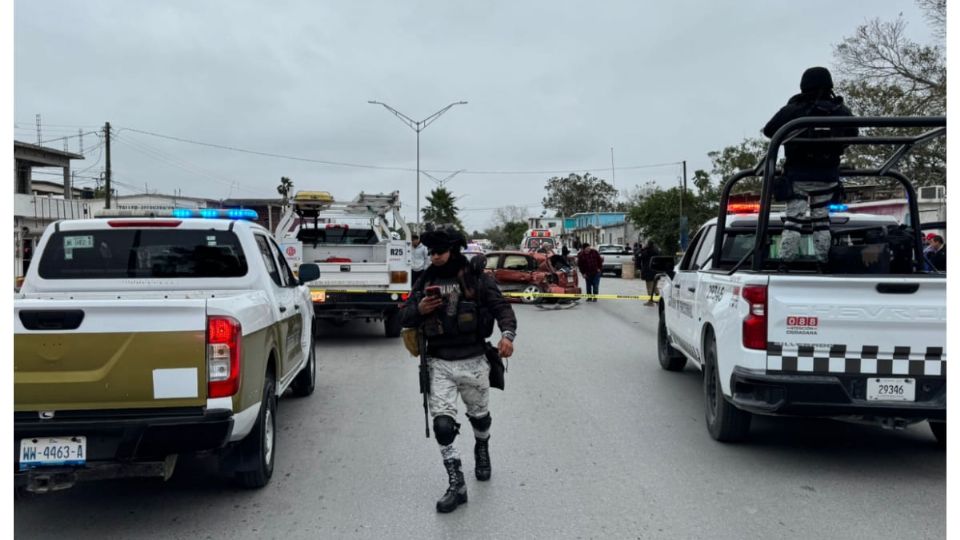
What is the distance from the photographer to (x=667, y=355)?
9.70 metres

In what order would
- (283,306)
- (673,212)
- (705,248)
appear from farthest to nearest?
(673,212) → (705,248) → (283,306)

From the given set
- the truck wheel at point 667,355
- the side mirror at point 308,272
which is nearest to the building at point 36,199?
the side mirror at point 308,272

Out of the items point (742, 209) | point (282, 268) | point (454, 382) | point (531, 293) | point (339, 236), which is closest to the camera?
point (454, 382)

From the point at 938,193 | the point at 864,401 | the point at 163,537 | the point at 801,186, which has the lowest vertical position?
the point at 163,537

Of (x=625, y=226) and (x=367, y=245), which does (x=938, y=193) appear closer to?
(x=367, y=245)

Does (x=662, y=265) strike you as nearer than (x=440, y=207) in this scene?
Yes

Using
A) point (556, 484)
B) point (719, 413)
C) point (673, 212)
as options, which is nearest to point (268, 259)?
point (556, 484)

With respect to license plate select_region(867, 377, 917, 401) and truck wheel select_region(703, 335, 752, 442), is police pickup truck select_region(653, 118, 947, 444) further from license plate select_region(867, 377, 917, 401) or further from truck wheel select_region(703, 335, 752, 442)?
truck wheel select_region(703, 335, 752, 442)

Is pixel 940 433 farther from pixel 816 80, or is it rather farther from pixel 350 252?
pixel 350 252

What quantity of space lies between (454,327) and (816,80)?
3615 millimetres

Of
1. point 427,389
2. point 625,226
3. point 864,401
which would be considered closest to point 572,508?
point 427,389

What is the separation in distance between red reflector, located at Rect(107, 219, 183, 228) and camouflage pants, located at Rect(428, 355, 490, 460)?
2.33 metres

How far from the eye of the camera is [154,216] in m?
6.14

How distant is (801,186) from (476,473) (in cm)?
359
